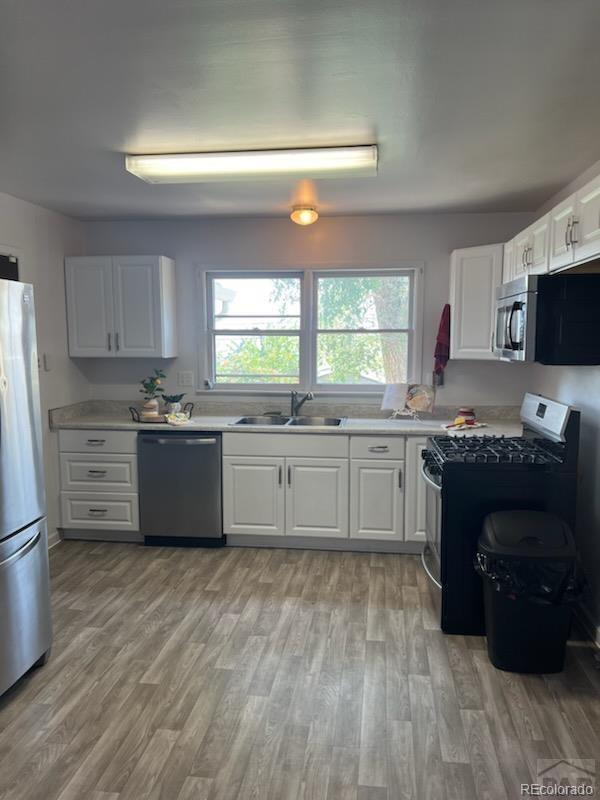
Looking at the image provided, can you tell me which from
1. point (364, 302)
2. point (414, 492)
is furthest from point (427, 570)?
point (364, 302)

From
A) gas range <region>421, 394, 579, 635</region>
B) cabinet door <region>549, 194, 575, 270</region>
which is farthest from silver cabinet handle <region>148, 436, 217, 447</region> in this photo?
cabinet door <region>549, 194, 575, 270</region>

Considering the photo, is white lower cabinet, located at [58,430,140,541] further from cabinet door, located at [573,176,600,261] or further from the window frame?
cabinet door, located at [573,176,600,261]

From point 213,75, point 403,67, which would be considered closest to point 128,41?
point 213,75

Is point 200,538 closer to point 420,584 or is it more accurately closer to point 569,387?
point 420,584

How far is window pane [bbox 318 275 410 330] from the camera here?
4344mm

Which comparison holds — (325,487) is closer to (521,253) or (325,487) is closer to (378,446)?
(378,446)

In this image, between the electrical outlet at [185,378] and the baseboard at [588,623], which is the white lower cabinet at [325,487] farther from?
the baseboard at [588,623]

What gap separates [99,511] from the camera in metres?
4.12

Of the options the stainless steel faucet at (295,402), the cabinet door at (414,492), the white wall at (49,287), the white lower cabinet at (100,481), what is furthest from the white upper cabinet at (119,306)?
the cabinet door at (414,492)

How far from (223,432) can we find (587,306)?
2360mm

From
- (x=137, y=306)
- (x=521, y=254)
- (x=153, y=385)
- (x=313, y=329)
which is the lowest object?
(x=153, y=385)

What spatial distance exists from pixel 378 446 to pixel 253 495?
930 millimetres

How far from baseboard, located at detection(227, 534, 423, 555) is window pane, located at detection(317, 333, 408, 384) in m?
1.21

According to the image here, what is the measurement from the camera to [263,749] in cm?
204
